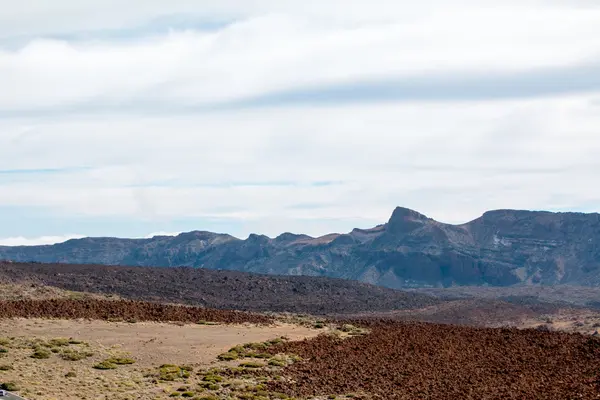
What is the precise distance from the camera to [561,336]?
60.6 m

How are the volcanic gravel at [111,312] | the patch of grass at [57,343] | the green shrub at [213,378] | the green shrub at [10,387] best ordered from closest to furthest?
the green shrub at [10,387] < the green shrub at [213,378] < the patch of grass at [57,343] < the volcanic gravel at [111,312]

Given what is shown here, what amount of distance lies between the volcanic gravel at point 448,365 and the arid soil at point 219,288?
177 feet

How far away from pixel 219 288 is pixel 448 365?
319 feet

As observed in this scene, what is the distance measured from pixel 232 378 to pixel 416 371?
1005cm

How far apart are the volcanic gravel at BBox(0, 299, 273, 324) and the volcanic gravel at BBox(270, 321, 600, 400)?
12544 millimetres

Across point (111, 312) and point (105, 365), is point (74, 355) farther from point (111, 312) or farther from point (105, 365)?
point (111, 312)

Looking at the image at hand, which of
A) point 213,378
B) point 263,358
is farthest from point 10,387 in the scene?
point 263,358

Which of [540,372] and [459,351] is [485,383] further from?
[459,351]

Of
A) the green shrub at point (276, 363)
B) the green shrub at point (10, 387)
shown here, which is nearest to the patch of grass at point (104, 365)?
the green shrub at point (10, 387)

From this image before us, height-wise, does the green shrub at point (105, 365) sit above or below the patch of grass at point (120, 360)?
below

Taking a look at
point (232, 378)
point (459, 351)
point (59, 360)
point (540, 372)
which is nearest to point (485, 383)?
point (540, 372)

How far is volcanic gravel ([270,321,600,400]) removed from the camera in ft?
147

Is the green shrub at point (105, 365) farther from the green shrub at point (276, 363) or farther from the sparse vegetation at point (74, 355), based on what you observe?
the green shrub at point (276, 363)

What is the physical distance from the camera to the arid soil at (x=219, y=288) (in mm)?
119750
